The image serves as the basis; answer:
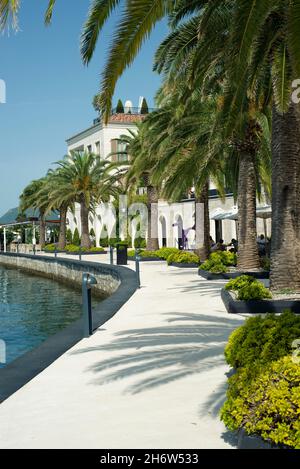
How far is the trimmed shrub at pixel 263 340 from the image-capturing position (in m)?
5.21

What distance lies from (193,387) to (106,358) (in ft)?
6.59

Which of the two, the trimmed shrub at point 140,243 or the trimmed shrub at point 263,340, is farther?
the trimmed shrub at point 140,243

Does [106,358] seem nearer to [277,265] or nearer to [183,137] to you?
[277,265]

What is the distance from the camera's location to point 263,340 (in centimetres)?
549

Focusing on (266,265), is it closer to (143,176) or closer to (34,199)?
(143,176)

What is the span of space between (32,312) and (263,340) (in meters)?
17.7

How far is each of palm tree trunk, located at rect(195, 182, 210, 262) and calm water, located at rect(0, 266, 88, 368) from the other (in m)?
5.97

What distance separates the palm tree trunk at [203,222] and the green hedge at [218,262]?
2731 millimetres

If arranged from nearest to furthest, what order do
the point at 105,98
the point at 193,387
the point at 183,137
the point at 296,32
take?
the point at 296,32 < the point at 193,387 < the point at 105,98 < the point at 183,137

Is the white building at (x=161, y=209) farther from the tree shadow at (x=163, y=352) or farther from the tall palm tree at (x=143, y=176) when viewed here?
the tree shadow at (x=163, y=352)

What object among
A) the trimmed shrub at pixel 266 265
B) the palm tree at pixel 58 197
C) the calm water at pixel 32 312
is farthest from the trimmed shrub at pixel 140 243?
the trimmed shrub at pixel 266 265

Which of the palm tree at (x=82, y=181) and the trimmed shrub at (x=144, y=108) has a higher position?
the trimmed shrub at (x=144, y=108)
